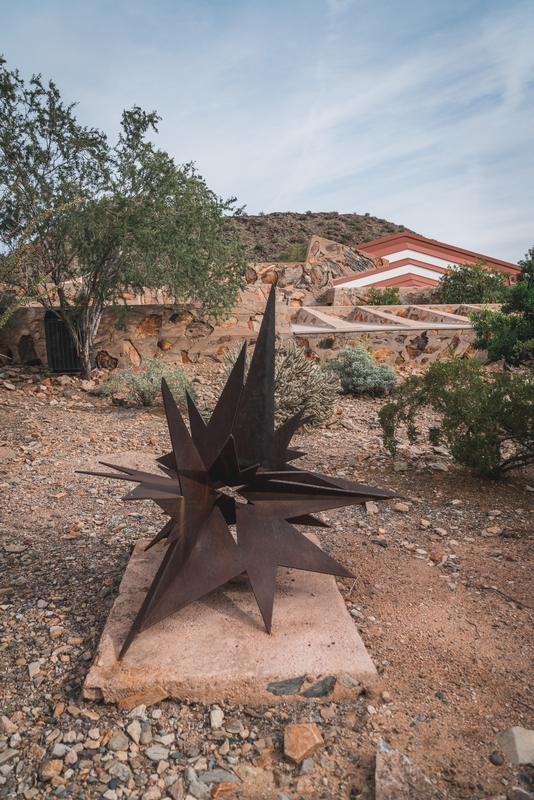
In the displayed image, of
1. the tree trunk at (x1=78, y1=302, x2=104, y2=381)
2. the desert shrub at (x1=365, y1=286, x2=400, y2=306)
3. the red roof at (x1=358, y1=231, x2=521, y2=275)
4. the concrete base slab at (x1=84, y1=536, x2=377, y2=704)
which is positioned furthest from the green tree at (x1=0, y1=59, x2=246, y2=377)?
the red roof at (x1=358, y1=231, x2=521, y2=275)

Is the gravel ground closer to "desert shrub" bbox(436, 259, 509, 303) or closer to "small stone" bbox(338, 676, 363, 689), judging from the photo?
"small stone" bbox(338, 676, 363, 689)

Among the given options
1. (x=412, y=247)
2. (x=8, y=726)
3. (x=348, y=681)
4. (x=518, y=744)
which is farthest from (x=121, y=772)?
(x=412, y=247)

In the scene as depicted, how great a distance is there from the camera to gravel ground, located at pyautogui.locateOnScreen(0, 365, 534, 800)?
204cm

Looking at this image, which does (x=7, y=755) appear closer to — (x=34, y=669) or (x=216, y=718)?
(x=34, y=669)

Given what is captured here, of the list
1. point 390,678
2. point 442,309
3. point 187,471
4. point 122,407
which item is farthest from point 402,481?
point 442,309

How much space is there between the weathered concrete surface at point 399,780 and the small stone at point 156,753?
0.78 meters

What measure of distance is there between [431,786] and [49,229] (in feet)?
25.9

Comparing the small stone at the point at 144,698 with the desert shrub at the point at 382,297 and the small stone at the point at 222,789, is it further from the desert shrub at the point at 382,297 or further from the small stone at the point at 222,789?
the desert shrub at the point at 382,297

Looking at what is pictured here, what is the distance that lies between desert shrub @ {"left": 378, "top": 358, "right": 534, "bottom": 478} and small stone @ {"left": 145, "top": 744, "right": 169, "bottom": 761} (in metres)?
3.46

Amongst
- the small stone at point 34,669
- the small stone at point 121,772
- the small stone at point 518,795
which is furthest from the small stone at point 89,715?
the small stone at point 518,795

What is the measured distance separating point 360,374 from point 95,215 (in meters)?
4.46

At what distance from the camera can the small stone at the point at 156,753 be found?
2.10 m

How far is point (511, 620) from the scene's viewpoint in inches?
118

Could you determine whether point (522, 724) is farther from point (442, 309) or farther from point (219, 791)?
point (442, 309)
